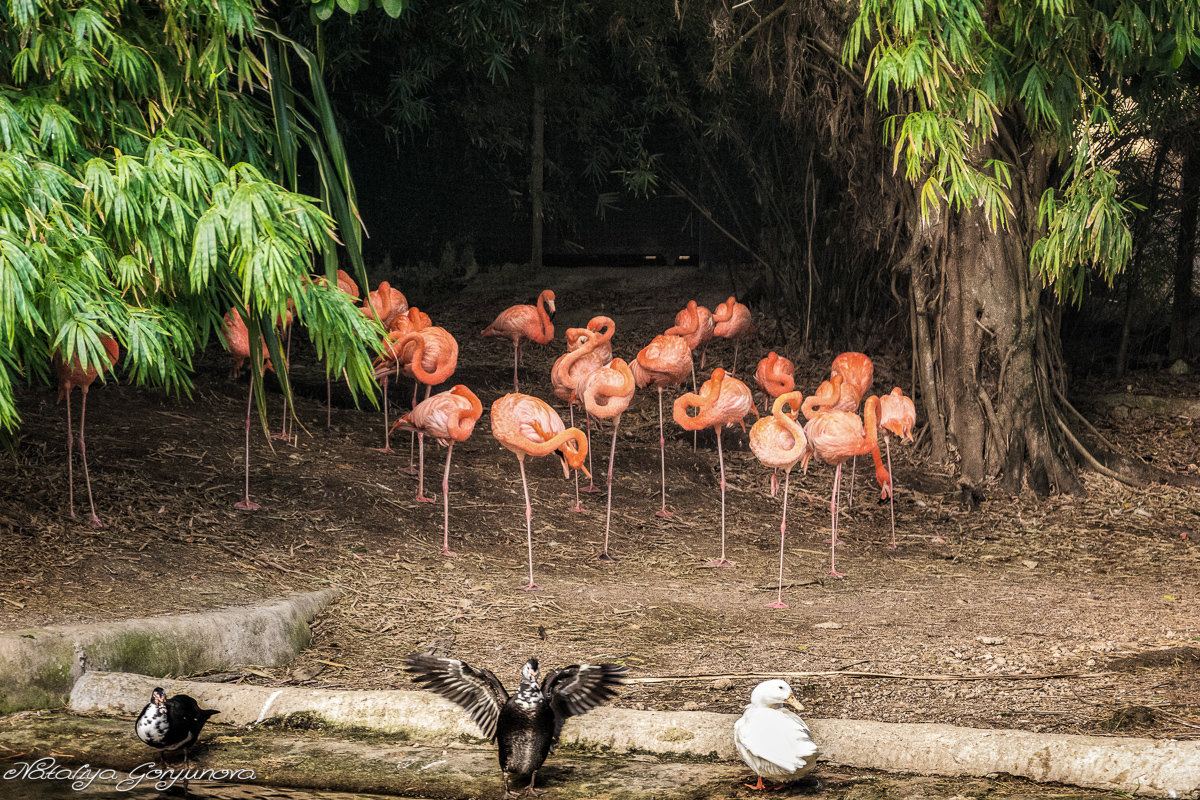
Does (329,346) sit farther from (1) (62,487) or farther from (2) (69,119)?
(1) (62,487)

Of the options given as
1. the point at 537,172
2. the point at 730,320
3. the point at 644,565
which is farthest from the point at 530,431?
the point at 537,172

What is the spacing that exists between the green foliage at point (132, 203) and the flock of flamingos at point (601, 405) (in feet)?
3.05

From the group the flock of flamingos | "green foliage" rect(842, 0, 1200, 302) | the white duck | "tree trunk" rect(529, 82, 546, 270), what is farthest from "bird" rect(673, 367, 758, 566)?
"tree trunk" rect(529, 82, 546, 270)

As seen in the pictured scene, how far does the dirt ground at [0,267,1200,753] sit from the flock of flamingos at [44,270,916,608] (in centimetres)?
21

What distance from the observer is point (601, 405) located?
22.4ft

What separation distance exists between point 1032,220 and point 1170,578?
2670mm

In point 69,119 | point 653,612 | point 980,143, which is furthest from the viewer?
point 980,143

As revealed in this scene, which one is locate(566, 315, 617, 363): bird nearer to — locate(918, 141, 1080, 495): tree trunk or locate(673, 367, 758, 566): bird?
locate(673, 367, 758, 566): bird

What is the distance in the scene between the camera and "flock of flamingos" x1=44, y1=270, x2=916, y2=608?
5.91 metres

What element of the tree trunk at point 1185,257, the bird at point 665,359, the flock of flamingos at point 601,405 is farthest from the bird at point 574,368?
the tree trunk at point 1185,257

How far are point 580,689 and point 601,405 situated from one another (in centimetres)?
345

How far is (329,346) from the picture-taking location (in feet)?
13.6

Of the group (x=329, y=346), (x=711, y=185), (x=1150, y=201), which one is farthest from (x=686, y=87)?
(x=329, y=346)

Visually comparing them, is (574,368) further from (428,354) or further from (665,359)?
(428,354)
